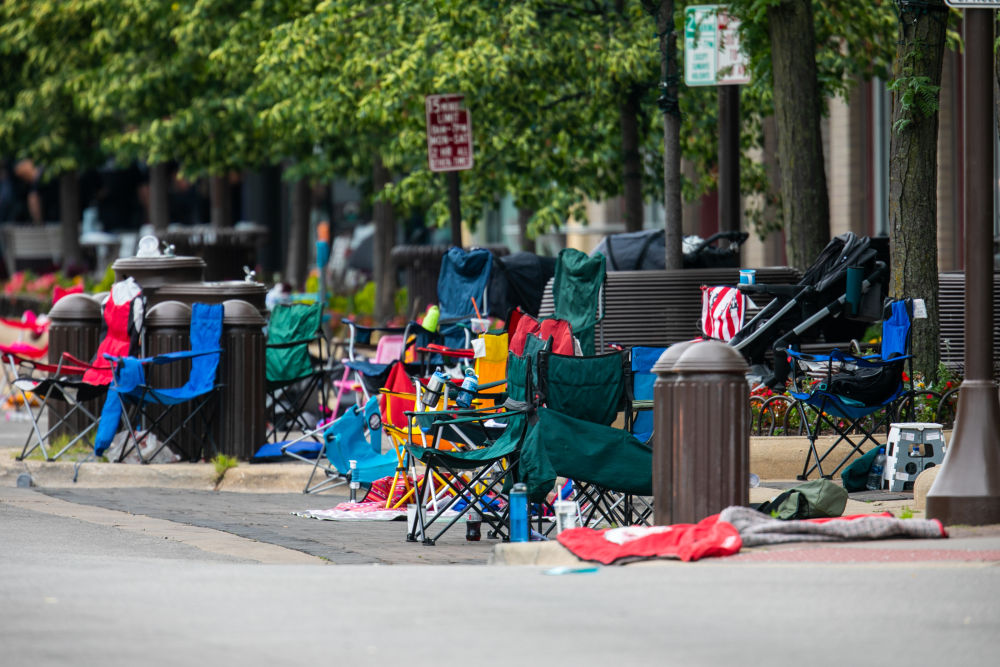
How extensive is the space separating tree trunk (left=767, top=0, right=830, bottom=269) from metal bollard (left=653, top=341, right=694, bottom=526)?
708 cm

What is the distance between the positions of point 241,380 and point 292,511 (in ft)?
6.63

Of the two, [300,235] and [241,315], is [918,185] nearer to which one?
[241,315]

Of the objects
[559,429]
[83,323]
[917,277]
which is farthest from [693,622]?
[83,323]

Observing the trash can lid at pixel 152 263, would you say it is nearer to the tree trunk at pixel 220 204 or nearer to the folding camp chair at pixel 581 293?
the folding camp chair at pixel 581 293

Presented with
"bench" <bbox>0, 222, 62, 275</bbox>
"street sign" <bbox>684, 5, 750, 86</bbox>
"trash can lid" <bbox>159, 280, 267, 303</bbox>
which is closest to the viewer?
"trash can lid" <bbox>159, 280, 267, 303</bbox>

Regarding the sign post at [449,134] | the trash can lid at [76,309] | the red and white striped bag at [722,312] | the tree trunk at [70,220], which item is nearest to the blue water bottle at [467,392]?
the red and white striped bag at [722,312]

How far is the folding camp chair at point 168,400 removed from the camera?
12.9 meters

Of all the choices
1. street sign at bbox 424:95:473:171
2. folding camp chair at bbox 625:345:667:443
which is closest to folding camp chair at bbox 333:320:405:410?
street sign at bbox 424:95:473:171

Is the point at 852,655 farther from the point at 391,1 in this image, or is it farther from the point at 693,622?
the point at 391,1

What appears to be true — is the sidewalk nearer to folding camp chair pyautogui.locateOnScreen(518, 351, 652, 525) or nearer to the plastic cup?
the plastic cup

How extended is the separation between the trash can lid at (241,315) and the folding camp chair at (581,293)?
2.56 m

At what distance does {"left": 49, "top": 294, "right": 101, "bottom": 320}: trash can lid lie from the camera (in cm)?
1452

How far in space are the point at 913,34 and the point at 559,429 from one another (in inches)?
211

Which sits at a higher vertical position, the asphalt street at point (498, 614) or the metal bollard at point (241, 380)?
the metal bollard at point (241, 380)
